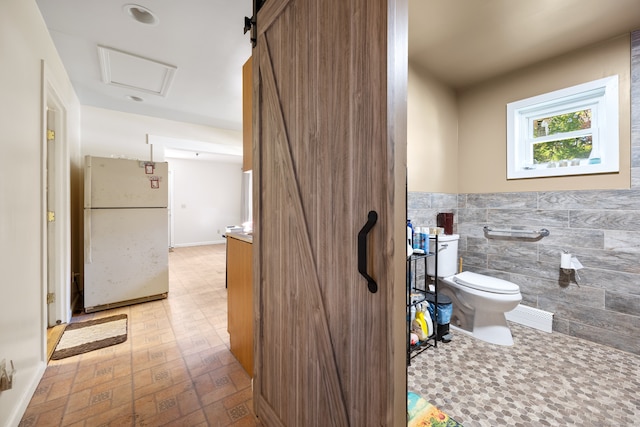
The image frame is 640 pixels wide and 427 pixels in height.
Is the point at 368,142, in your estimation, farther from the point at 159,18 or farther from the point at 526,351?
the point at 526,351

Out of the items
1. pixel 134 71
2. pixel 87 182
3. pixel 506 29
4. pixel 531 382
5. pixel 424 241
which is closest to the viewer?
pixel 531 382

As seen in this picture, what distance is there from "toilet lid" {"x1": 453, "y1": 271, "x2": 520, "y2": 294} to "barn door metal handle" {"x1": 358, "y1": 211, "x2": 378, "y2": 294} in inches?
75.5

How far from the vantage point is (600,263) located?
2082 mm

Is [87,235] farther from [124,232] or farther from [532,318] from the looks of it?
[532,318]

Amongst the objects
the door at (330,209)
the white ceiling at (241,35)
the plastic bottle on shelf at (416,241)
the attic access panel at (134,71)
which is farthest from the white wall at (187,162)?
the plastic bottle on shelf at (416,241)

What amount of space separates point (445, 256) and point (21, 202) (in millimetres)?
3108

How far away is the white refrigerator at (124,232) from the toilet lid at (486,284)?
3372mm

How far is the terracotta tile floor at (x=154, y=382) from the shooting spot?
139cm

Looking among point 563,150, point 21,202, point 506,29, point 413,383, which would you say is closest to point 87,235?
point 21,202

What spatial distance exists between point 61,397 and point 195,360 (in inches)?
28.8

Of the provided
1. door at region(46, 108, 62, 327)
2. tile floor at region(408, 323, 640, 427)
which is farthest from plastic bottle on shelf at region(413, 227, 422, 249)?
door at region(46, 108, 62, 327)

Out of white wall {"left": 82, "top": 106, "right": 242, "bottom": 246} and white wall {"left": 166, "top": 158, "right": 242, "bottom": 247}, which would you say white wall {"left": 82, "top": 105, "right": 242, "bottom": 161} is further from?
white wall {"left": 166, "top": 158, "right": 242, "bottom": 247}

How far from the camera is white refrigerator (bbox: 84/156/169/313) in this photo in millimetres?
2752

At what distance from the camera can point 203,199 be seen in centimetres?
710
